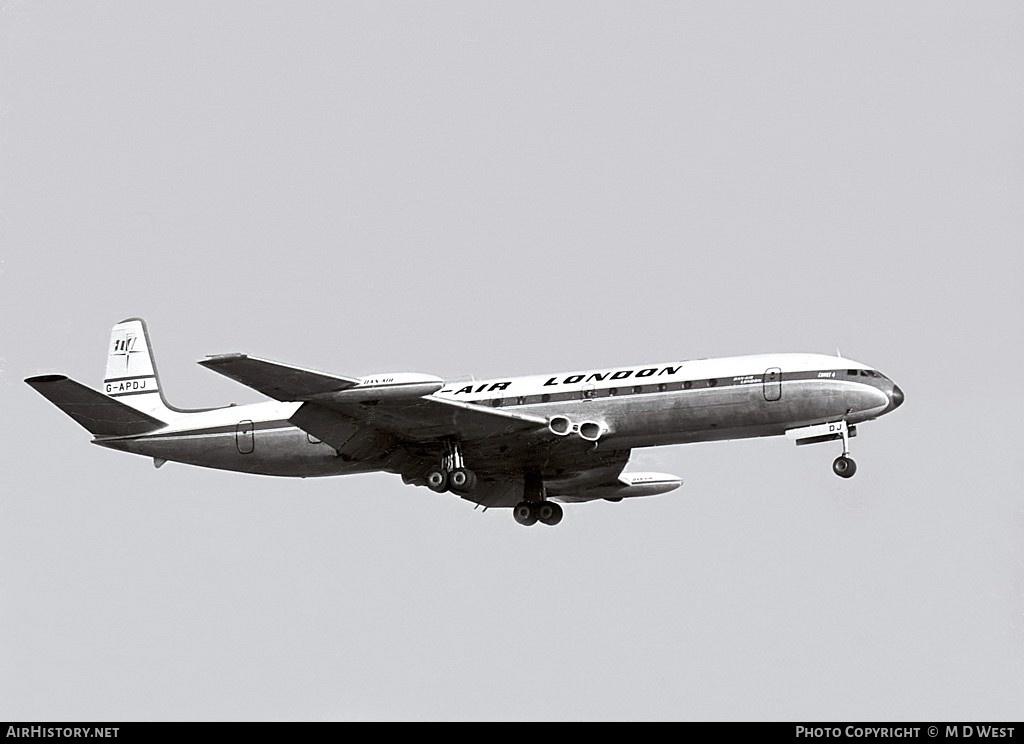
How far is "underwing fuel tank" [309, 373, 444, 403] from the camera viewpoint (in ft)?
138

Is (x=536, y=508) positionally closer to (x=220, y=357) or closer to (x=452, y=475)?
(x=452, y=475)

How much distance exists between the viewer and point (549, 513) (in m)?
48.8

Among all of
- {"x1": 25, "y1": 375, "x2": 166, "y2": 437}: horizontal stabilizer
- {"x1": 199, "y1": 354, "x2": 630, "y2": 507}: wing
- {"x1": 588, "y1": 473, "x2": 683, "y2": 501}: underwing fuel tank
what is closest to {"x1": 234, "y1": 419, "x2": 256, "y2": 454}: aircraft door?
{"x1": 25, "y1": 375, "x2": 166, "y2": 437}: horizontal stabilizer

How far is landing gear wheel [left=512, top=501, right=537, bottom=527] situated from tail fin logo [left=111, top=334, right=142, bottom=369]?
35.1 feet

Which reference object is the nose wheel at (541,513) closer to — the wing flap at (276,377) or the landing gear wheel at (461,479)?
the landing gear wheel at (461,479)

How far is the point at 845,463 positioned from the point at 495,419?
7.72 meters

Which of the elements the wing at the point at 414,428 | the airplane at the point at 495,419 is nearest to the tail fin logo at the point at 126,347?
the airplane at the point at 495,419

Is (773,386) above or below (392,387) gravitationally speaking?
above

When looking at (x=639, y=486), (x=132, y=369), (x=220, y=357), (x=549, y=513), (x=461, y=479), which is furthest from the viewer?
(x=132, y=369)

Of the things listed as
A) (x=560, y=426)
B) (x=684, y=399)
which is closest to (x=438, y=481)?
(x=560, y=426)

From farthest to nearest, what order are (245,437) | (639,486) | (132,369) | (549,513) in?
(132,369)
(639,486)
(549,513)
(245,437)

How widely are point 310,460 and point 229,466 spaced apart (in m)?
2.30
